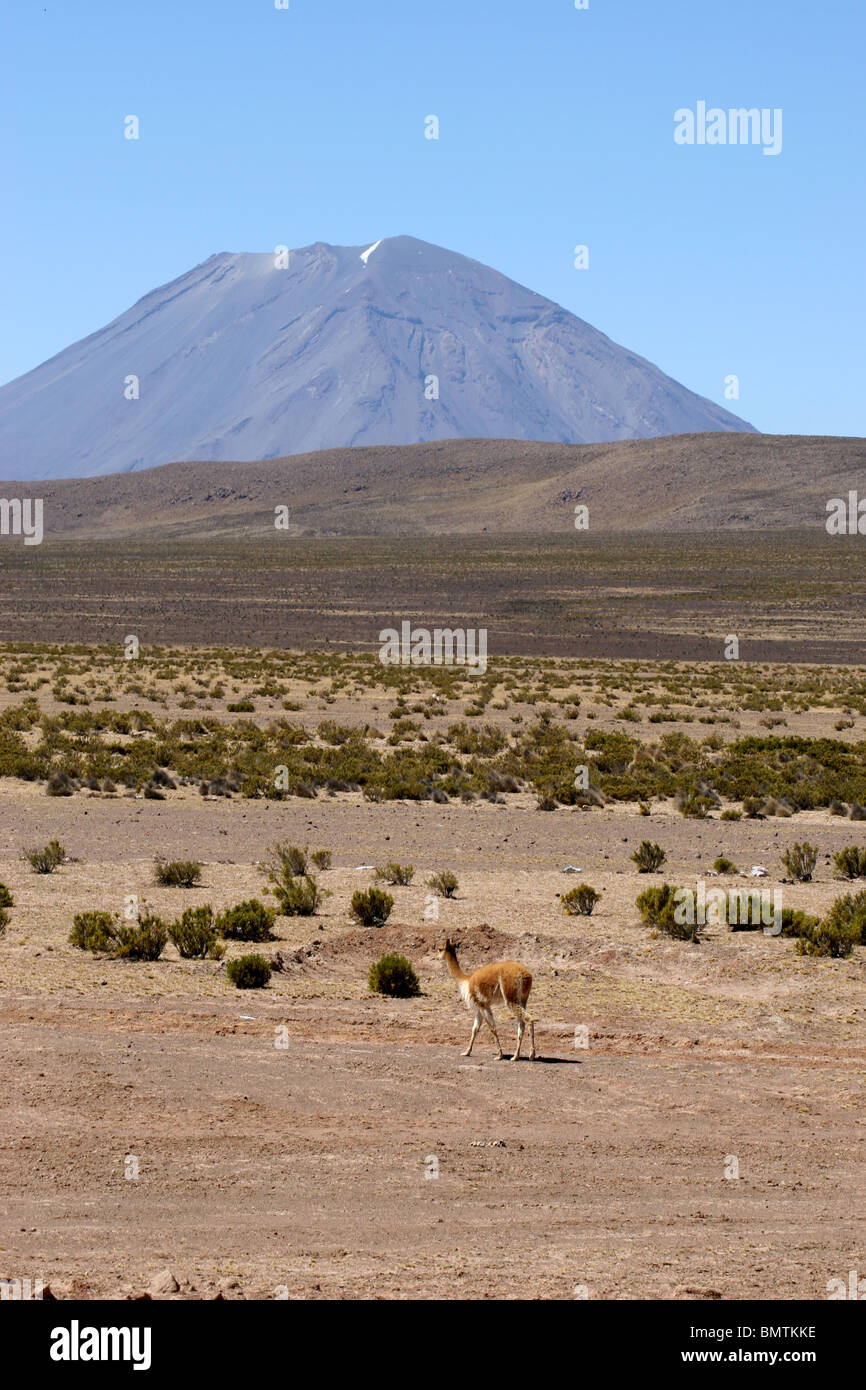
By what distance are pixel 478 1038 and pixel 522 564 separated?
89446 millimetres

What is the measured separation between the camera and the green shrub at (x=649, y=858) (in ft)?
58.1

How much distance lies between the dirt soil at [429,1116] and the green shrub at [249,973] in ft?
0.59

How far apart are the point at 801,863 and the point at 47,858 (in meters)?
8.63

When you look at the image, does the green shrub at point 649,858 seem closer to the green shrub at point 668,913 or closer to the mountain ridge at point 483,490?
the green shrub at point 668,913

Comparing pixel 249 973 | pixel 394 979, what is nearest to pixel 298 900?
pixel 249 973

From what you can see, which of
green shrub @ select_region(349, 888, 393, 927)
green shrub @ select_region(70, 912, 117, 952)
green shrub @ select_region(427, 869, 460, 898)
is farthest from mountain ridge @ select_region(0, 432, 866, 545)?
green shrub @ select_region(70, 912, 117, 952)

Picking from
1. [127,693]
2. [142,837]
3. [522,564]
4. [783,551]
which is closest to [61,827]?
[142,837]

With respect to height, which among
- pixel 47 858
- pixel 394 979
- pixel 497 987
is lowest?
pixel 394 979

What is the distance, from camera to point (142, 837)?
19.5 metres

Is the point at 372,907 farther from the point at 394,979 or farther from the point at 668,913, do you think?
the point at 668,913

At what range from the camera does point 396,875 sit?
16.5 metres

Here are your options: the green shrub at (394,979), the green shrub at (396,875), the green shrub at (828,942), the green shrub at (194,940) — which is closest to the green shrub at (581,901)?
the green shrub at (396,875)
